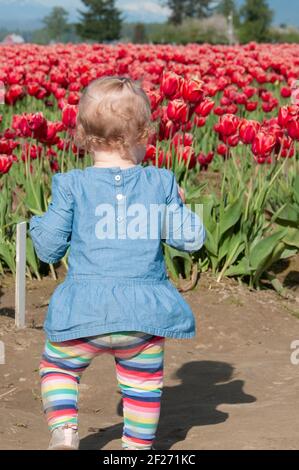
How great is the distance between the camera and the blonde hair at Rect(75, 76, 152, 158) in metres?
2.98

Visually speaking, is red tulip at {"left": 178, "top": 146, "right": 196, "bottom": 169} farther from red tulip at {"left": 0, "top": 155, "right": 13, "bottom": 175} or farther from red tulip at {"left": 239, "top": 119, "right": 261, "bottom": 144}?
red tulip at {"left": 0, "top": 155, "right": 13, "bottom": 175}

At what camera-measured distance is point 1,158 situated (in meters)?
5.83

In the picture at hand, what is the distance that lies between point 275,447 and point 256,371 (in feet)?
5.69

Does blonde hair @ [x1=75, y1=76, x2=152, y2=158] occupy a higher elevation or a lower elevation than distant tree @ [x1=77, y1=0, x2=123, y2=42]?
higher

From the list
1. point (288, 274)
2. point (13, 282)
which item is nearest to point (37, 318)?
point (13, 282)

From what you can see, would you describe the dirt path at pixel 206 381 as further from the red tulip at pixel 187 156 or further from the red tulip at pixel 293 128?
the red tulip at pixel 293 128

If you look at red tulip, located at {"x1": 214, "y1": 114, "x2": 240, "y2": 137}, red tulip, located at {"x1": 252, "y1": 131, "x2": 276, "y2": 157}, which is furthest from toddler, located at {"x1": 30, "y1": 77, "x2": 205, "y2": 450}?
red tulip, located at {"x1": 214, "y1": 114, "x2": 240, "y2": 137}

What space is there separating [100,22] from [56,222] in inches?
3363

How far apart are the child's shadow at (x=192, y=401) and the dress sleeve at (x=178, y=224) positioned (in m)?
0.74

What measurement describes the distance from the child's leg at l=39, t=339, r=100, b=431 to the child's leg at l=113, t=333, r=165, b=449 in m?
0.11

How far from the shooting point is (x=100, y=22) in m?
86.4

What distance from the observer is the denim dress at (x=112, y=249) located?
2.97 meters

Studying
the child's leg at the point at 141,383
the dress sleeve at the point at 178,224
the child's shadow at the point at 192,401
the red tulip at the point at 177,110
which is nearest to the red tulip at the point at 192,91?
the red tulip at the point at 177,110

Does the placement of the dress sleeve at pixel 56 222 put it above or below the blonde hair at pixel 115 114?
below
